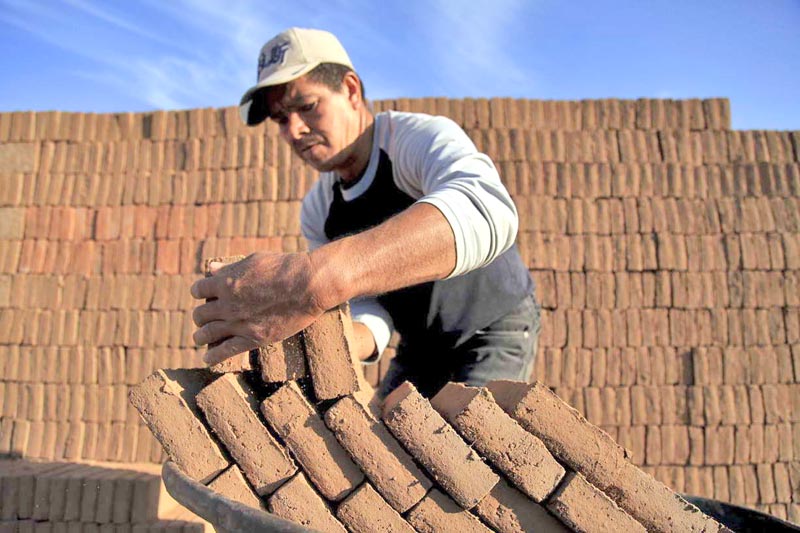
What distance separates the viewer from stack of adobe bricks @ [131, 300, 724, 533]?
1.44 metres

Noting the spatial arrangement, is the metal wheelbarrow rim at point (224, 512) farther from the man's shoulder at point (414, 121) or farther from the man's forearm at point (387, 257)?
the man's shoulder at point (414, 121)

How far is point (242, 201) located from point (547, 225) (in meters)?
3.12

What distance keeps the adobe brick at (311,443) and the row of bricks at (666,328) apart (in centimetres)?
446

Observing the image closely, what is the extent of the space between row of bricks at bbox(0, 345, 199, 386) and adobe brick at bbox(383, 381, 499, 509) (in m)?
4.88

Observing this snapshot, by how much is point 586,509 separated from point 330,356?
732mm

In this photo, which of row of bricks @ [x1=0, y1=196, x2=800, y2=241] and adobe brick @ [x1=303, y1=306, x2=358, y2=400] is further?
row of bricks @ [x1=0, y1=196, x2=800, y2=241]

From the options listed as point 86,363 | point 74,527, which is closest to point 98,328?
point 86,363

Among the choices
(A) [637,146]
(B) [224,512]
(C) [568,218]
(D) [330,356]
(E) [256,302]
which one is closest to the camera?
(B) [224,512]

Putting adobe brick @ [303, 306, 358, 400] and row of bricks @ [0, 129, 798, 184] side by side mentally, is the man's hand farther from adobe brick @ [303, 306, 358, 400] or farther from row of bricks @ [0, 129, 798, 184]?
row of bricks @ [0, 129, 798, 184]

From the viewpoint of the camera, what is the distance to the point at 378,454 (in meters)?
1.48

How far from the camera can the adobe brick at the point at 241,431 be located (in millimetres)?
1494

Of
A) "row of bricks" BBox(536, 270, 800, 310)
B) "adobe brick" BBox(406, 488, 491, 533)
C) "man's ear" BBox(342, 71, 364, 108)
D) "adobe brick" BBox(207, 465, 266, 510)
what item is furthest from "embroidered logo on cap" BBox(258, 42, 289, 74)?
"row of bricks" BBox(536, 270, 800, 310)

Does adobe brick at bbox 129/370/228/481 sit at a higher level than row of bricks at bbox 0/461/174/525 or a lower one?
higher

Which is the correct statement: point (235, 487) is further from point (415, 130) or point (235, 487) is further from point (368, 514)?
point (415, 130)
